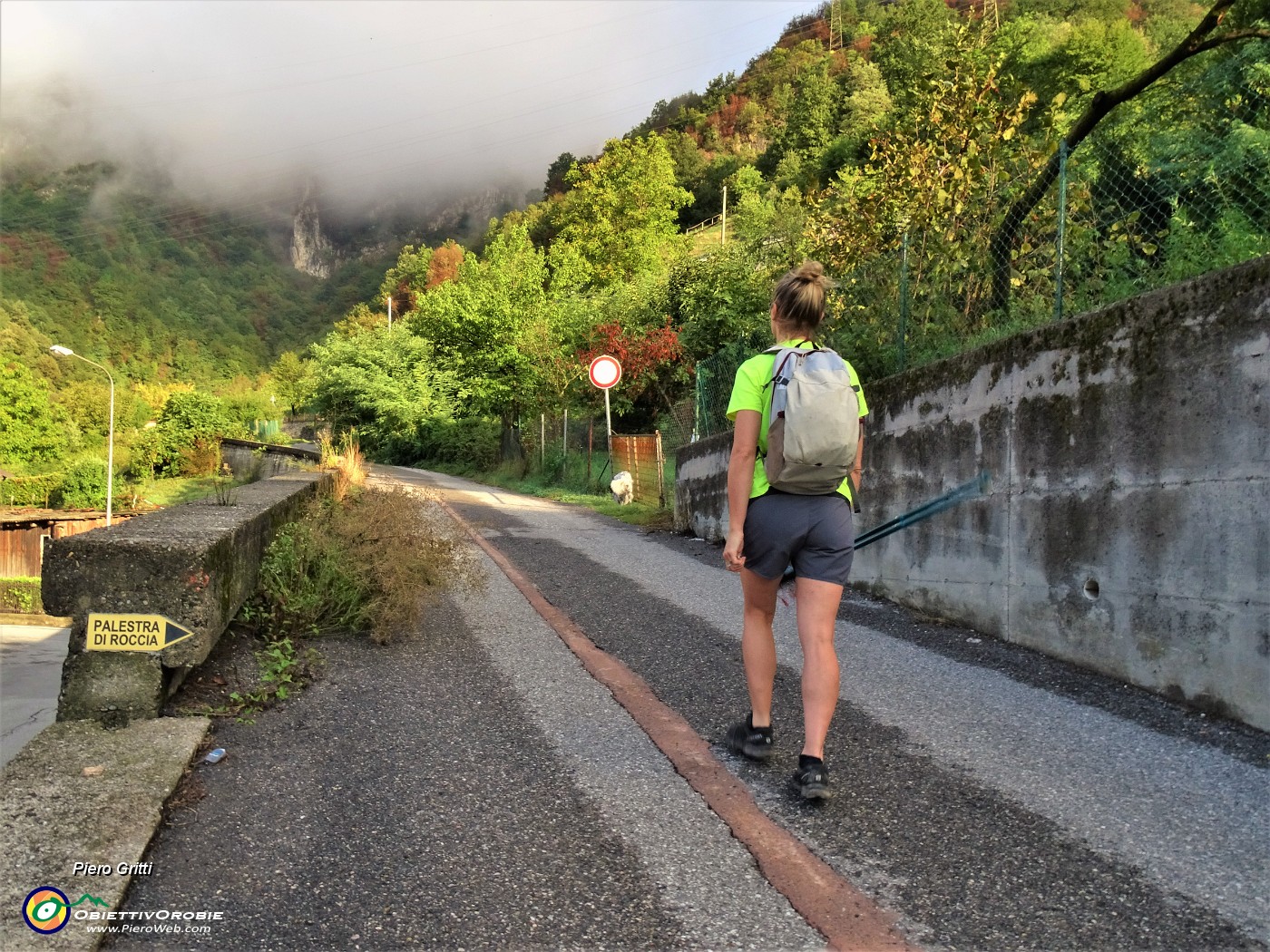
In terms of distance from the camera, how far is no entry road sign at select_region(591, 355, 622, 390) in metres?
19.9

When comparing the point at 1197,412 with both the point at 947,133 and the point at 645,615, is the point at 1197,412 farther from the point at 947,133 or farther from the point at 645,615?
the point at 947,133

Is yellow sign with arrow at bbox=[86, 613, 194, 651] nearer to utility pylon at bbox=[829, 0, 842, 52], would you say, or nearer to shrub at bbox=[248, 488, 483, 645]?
shrub at bbox=[248, 488, 483, 645]

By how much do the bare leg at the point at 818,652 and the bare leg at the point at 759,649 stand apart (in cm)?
20

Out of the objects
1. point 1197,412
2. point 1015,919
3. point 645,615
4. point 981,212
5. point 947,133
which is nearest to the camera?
point 1015,919

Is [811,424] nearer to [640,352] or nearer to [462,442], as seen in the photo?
[640,352]

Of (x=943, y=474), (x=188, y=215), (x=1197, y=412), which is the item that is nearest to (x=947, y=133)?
(x=943, y=474)

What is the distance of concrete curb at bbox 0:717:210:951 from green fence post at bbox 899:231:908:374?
618 cm

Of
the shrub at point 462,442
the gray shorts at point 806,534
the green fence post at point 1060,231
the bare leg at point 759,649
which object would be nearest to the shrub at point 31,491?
the shrub at point 462,442

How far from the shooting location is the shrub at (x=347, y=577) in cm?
546

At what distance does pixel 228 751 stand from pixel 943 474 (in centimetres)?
493

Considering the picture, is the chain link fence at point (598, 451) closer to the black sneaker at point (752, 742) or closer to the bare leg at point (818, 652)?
the black sneaker at point (752, 742)

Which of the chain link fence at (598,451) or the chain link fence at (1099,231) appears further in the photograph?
the chain link fence at (598,451)

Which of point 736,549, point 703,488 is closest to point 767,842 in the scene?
point 736,549

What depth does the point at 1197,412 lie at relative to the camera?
4355 mm
